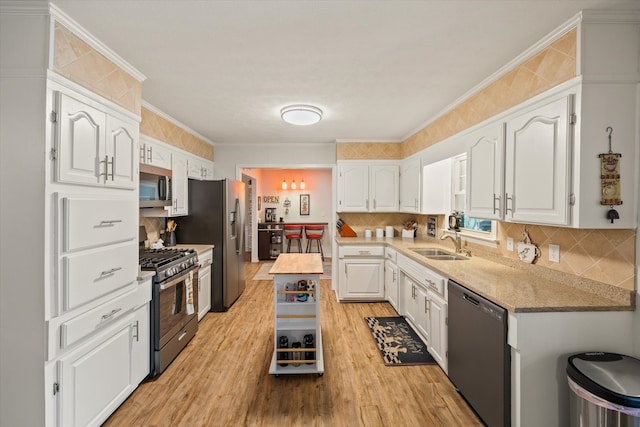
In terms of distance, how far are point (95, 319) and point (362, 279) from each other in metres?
3.18

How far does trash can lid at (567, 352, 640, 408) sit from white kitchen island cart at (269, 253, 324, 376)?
5.43 feet

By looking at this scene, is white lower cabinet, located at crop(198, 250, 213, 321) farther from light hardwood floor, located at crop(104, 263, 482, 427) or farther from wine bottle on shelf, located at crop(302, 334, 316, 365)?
wine bottle on shelf, located at crop(302, 334, 316, 365)

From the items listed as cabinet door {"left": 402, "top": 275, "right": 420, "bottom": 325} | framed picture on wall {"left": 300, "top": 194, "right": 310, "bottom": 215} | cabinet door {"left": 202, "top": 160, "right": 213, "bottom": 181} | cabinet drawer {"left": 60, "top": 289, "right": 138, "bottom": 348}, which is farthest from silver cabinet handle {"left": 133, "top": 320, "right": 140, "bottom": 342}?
framed picture on wall {"left": 300, "top": 194, "right": 310, "bottom": 215}

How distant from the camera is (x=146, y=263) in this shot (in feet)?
8.26

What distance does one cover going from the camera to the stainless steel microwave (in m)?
2.77

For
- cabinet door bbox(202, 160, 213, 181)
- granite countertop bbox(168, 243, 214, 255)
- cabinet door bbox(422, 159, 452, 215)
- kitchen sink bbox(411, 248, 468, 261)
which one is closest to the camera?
kitchen sink bbox(411, 248, 468, 261)

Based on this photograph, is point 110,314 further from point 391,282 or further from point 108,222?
point 391,282

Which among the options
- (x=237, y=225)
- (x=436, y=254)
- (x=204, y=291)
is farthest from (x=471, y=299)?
(x=237, y=225)

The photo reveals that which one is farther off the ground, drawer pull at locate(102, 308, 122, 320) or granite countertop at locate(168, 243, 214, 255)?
granite countertop at locate(168, 243, 214, 255)

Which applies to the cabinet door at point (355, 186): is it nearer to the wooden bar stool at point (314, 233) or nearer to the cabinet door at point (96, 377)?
the wooden bar stool at point (314, 233)

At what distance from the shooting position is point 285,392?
2281 millimetres

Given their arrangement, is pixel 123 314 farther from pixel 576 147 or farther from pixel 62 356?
pixel 576 147

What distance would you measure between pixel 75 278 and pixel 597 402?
8.90ft

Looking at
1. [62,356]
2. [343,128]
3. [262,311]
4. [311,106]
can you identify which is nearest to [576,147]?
[311,106]
